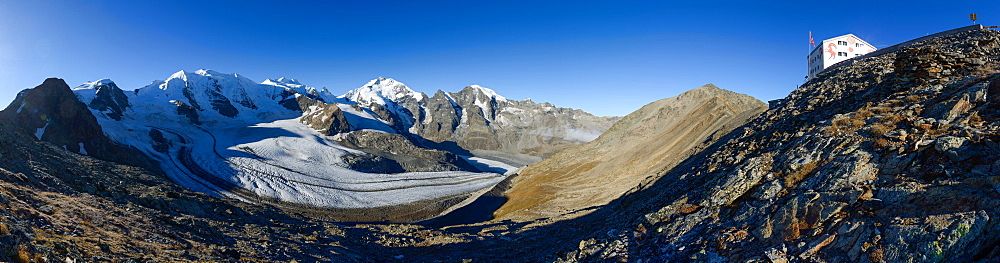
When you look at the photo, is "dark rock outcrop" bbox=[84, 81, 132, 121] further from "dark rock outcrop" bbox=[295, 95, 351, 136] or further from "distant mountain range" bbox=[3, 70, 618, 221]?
"dark rock outcrop" bbox=[295, 95, 351, 136]

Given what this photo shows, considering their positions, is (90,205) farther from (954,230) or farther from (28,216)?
(954,230)

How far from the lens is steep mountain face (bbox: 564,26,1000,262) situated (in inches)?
272

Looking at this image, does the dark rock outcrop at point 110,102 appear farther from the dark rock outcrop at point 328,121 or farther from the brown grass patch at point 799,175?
the brown grass patch at point 799,175

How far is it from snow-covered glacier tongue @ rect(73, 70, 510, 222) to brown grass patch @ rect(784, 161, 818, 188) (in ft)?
162

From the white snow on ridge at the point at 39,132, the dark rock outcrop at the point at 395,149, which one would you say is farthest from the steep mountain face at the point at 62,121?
the dark rock outcrop at the point at 395,149

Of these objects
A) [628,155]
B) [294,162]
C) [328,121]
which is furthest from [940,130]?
[328,121]

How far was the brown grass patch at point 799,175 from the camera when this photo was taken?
1108 centimetres

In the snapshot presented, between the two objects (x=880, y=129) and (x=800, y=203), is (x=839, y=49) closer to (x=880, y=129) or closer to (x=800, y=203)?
(x=880, y=129)

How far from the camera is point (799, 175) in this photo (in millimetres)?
11234

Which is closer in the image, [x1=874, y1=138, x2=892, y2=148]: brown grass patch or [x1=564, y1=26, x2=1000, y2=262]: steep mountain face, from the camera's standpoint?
[x1=564, y1=26, x2=1000, y2=262]: steep mountain face

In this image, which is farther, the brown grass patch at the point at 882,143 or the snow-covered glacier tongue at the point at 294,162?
the snow-covered glacier tongue at the point at 294,162

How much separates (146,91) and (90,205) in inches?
8722

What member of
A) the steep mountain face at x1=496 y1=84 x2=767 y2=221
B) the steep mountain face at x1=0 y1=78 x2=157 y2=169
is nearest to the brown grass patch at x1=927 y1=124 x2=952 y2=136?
the steep mountain face at x1=496 y1=84 x2=767 y2=221

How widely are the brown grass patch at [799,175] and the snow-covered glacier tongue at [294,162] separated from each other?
49406 mm
